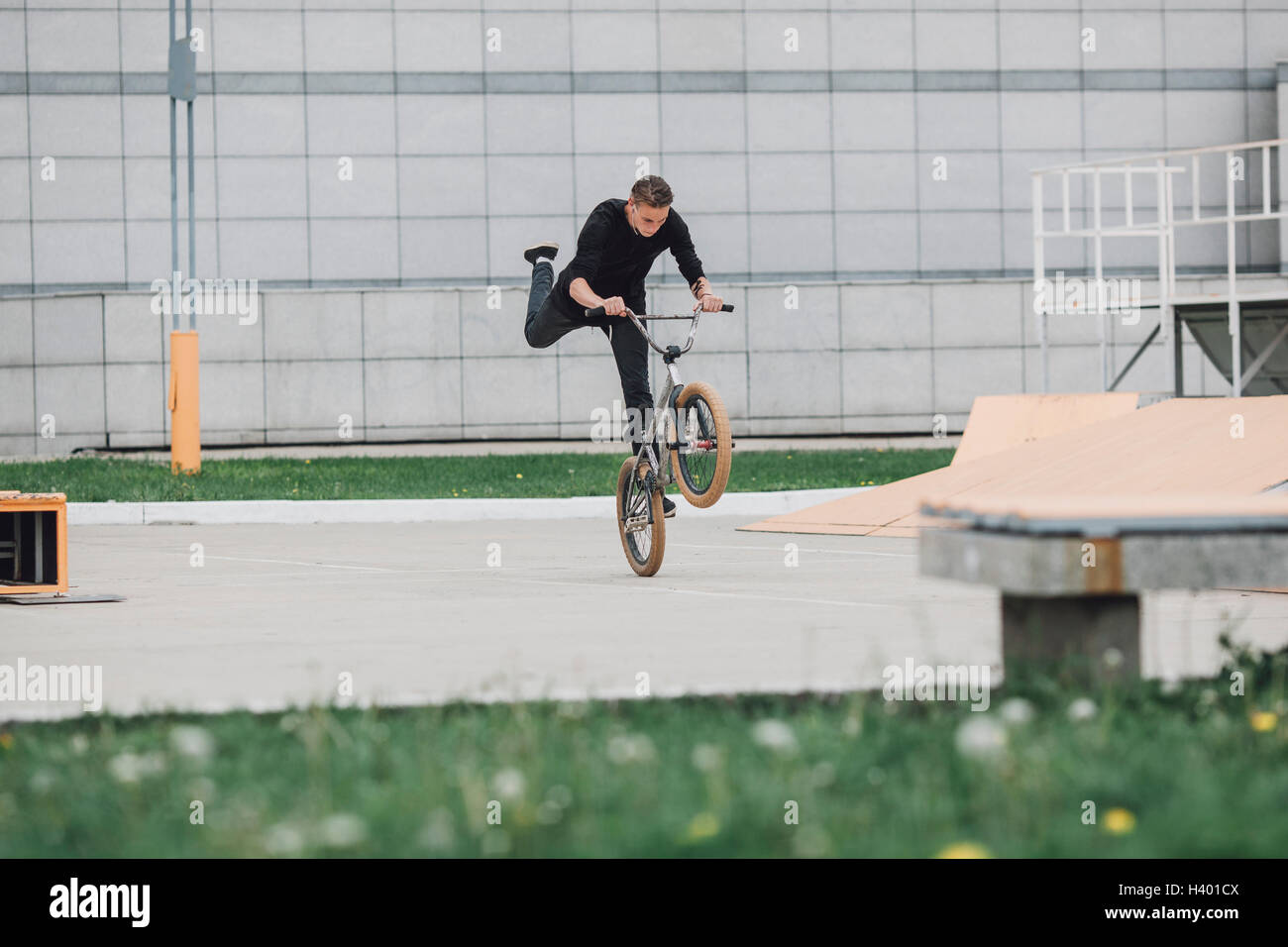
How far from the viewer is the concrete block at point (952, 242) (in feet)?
88.0

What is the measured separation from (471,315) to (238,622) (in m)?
17.2

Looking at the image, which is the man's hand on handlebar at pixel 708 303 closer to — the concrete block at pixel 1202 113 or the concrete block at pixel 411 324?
the concrete block at pixel 411 324

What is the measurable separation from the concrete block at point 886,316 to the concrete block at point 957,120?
2668mm

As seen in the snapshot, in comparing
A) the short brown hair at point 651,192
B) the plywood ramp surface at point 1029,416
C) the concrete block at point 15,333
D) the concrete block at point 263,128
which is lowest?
the plywood ramp surface at point 1029,416

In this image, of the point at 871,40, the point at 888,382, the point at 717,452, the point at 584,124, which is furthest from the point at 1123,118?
the point at 717,452

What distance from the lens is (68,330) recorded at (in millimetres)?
24672

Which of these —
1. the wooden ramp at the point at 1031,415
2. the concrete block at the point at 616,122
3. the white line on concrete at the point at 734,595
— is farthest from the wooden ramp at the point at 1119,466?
the concrete block at the point at 616,122

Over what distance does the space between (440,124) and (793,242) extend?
528 centimetres

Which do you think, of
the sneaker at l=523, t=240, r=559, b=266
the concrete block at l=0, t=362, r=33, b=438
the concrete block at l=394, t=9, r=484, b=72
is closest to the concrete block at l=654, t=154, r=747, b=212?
the concrete block at l=394, t=9, r=484, b=72

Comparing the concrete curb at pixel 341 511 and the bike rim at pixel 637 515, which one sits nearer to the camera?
the bike rim at pixel 637 515

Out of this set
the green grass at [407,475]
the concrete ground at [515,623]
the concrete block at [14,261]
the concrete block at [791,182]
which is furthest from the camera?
the concrete block at [791,182]

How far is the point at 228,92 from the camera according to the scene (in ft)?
85.1

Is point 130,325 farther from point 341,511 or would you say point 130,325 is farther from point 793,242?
→ point 341,511
